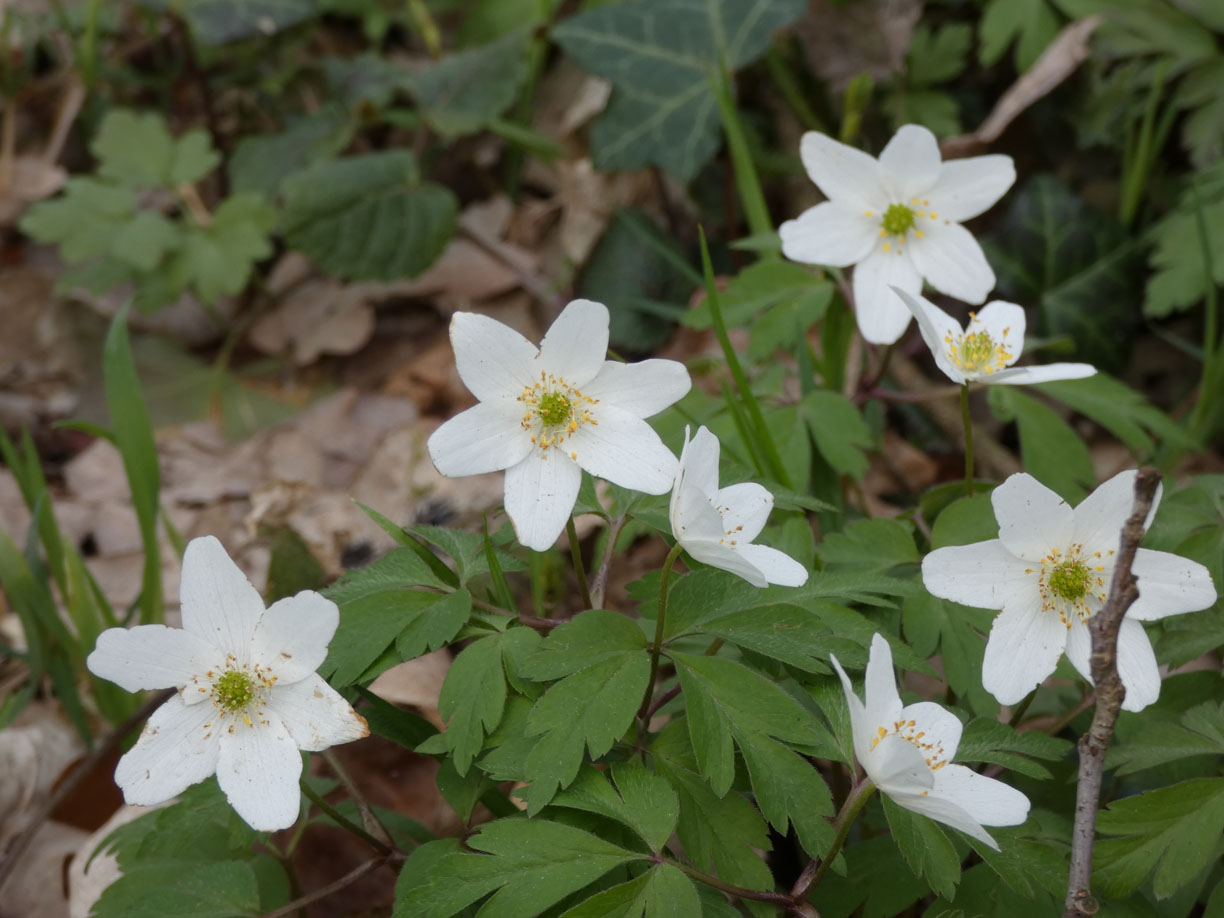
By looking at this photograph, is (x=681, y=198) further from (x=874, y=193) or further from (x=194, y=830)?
(x=194, y=830)

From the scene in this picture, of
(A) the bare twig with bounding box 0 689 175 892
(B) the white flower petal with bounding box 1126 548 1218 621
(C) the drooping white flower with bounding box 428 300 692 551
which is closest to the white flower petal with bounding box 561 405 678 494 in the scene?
(C) the drooping white flower with bounding box 428 300 692 551

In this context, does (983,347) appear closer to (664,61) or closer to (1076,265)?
(1076,265)

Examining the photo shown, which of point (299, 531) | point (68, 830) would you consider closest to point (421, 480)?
point (299, 531)

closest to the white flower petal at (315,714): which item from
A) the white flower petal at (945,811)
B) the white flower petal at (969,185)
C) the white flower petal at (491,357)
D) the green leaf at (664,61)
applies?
the white flower petal at (491,357)

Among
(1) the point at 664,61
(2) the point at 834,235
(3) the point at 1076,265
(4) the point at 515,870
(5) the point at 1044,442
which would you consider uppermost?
(2) the point at 834,235

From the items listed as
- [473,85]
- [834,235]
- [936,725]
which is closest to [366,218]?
[473,85]

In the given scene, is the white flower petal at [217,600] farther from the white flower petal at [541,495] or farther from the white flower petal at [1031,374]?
the white flower petal at [1031,374]
